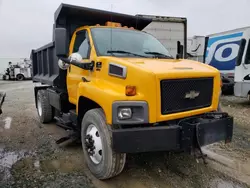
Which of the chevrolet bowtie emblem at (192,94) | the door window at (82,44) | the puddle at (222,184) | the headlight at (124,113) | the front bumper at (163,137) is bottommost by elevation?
the puddle at (222,184)

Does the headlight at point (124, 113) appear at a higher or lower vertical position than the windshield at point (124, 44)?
lower

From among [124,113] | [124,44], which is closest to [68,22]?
[124,44]

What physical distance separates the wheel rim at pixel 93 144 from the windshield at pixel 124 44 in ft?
3.98

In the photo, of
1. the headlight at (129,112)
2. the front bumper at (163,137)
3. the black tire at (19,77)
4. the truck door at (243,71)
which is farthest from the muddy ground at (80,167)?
the black tire at (19,77)

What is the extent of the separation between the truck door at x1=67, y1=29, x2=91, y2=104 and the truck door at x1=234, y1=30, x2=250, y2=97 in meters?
6.48

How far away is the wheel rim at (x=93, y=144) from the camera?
3.55 m

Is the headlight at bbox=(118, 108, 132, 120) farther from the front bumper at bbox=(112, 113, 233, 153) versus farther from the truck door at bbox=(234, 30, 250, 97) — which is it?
the truck door at bbox=(234, 30, 250, 97)

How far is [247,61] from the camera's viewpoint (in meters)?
8.77

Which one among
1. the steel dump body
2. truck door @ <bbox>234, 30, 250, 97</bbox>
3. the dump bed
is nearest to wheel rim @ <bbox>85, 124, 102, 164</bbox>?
the dump bed

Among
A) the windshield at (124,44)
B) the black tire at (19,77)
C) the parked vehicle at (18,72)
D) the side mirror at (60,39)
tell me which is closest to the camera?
the side mirror at (60,39)

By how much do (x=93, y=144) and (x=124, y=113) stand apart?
3.07ft

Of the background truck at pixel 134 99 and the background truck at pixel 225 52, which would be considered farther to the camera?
the background truck at pixel 225 52

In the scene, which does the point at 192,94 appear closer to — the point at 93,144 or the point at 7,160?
the point at 93,144

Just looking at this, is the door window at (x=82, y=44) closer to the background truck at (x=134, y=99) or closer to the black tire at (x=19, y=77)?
the background truck at (x=134, y=99)
